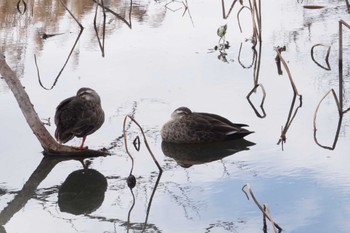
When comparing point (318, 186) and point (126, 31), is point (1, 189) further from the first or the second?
point (126, 31)

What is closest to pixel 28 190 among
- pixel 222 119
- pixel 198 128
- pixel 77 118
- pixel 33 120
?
pixel 33 120

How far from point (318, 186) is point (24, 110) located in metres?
2.16

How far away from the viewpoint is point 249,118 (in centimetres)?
593

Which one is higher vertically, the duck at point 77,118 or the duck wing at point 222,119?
the duck at point 77,118

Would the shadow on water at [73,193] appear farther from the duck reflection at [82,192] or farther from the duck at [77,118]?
the duck at [77,118]

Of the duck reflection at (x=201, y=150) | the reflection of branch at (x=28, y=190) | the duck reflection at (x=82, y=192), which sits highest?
the reflection of branch at (x=28, y=190)

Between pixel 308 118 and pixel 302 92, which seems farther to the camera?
pixel 302 92

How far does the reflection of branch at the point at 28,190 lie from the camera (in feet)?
14.0

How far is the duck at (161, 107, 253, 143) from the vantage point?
18.4 ft

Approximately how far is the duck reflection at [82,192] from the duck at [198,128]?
901mm

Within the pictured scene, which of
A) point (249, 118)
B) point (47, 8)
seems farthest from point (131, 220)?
point (47, 8)

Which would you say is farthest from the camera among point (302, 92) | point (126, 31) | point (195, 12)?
point (195, 12)

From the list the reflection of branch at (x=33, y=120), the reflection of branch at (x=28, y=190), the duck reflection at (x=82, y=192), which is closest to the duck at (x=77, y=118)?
the reflection of branch at (x=33, y=120)

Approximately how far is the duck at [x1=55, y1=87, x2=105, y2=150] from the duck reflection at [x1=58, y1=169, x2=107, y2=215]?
0.42m
